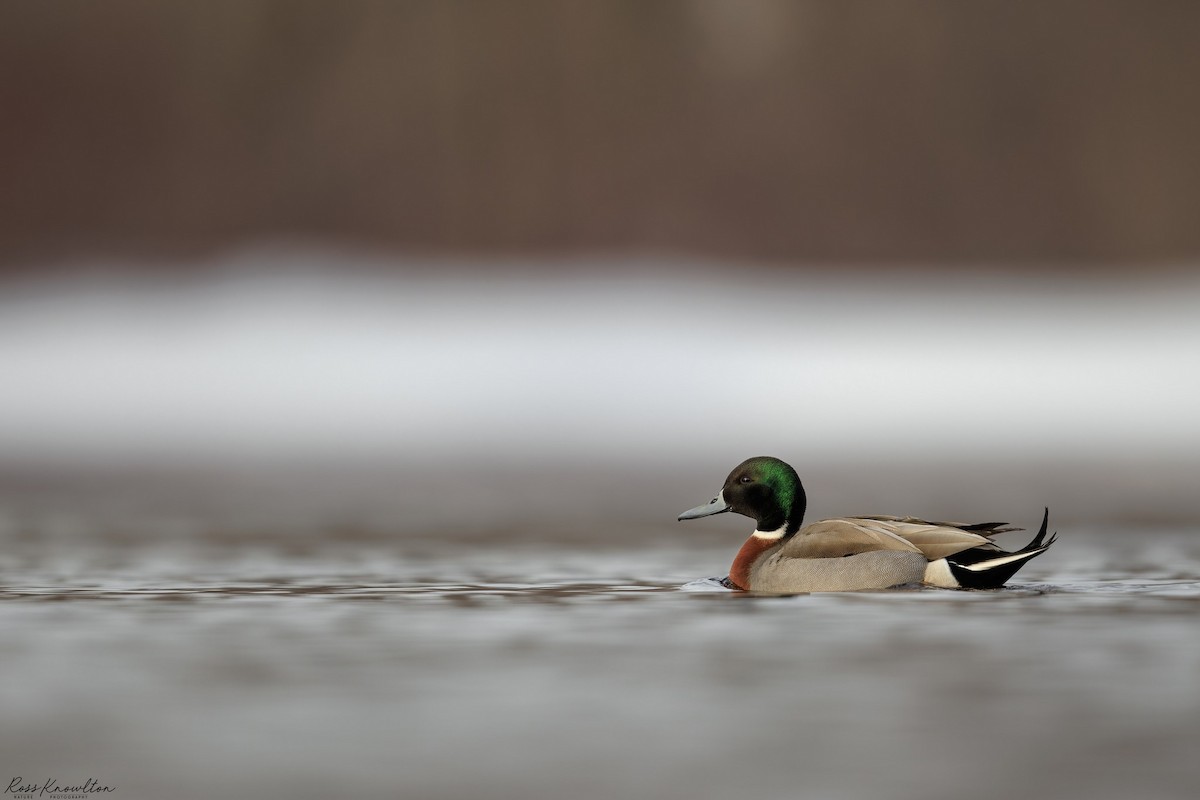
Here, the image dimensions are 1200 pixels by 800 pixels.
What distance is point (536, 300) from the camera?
17.7 meters

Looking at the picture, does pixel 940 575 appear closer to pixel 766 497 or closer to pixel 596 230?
pixel 766 497

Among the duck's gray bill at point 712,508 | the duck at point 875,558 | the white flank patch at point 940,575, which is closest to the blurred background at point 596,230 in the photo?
the duck's gray bill at point 712,508

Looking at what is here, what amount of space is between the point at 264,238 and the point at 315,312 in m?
0.79

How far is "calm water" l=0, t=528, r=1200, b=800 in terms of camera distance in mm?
3338

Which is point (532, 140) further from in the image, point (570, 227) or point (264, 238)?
point (264, 238)

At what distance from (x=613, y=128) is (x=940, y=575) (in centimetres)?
1274

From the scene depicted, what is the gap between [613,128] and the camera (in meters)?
18.1

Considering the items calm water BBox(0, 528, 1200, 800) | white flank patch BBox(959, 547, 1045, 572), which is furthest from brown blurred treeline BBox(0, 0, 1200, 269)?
white flank patch BBox(959, 547, 1045, 572)

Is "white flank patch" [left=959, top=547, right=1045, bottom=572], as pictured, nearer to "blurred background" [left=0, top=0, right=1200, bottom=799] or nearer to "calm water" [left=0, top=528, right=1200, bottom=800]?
"calm water" [left=0, top=528, right=1200, bottom=800]

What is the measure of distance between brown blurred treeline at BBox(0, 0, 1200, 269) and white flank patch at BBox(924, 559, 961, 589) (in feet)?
40.2

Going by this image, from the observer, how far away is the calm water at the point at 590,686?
3.34 m

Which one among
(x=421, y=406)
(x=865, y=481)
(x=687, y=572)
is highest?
→ (x=421, y=406)

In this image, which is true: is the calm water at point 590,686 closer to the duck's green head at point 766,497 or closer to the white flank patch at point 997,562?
the white flank patch at point 997,562

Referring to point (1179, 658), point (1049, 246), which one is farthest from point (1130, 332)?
point (1179, 658)
